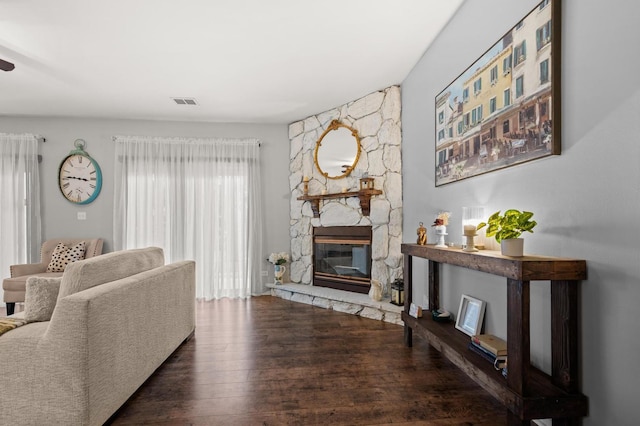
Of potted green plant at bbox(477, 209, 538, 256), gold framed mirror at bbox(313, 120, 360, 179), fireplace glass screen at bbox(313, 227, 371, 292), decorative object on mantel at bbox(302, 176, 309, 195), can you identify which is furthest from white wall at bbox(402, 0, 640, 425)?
decorative object on mantel at bbox(302, 176, 309, 195)

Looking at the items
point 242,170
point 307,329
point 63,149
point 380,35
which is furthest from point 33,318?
point 63,149

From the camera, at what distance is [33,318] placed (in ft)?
6.31

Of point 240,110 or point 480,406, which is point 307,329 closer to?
point 480,406

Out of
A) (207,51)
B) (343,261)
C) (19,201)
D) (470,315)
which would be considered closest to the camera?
(470,315)

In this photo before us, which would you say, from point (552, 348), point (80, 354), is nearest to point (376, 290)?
point (552, 348)

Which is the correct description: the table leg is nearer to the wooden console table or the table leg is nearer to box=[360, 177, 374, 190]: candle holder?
the wooden console table

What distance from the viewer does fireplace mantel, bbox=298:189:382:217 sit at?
4152mm

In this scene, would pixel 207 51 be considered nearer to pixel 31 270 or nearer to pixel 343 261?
pixel 343 261

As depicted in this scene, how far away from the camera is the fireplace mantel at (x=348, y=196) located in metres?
4.15

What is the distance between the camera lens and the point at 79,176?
16.6 ft

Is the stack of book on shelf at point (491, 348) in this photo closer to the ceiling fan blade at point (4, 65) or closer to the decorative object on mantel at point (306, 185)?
the decorative object on mantel at point (306, 185)

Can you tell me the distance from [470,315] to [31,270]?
4817 mm

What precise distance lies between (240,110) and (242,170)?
2.86 ft

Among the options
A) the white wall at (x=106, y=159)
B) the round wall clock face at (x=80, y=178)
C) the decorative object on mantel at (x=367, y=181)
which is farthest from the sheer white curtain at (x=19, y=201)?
the decorative object on mantel at (x=367, y=181)
